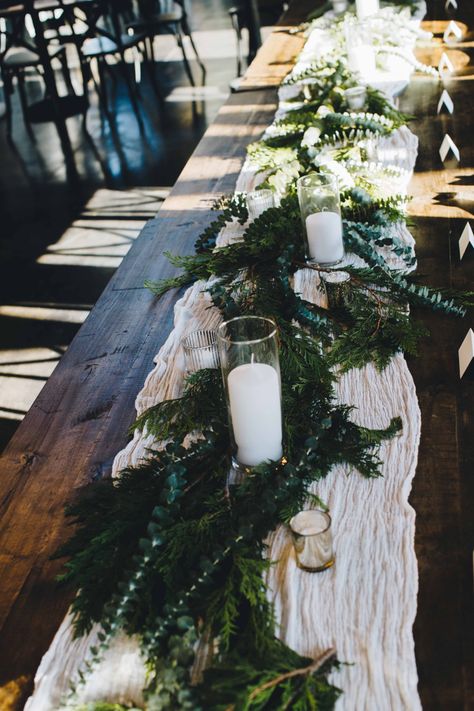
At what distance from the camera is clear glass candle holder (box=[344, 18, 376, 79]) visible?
8.37 feet

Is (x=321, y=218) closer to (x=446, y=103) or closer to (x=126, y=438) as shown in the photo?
(x=126, y=438)

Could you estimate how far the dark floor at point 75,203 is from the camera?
10.2 ft

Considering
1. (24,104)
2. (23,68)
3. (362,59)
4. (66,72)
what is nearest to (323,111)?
(362,59)

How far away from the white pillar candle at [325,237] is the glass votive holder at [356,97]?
89cm

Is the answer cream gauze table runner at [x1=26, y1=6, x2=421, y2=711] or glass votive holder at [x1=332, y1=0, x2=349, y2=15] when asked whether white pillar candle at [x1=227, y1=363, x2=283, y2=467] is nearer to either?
cream gauze table runner at [x1=26, y1=6, x2=421, y2=711]

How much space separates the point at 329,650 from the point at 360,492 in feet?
0.86

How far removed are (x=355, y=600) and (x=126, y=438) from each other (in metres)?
0.48

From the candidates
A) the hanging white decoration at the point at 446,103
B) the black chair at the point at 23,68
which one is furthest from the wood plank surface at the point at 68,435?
the black chair at the point at 23,68

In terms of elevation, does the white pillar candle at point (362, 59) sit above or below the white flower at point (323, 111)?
above

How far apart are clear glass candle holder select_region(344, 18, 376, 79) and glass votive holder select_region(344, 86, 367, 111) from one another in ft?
1.05

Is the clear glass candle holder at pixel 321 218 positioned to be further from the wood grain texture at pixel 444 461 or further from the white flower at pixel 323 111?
the white flower at pixel 323 111

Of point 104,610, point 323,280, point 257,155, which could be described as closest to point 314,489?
point 104,610

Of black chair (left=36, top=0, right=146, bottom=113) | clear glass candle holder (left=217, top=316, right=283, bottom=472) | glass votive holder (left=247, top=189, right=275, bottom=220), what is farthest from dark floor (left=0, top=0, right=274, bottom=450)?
clear glass candle holder (left=217, top=316, right=283, bottom=472)

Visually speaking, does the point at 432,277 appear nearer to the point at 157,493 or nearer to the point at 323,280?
the point at 323,280
